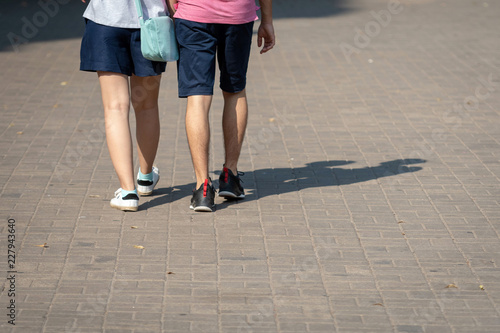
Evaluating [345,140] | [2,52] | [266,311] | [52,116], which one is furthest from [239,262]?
[2,52]

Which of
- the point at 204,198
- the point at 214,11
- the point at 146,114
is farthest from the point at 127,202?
the point at 214,11

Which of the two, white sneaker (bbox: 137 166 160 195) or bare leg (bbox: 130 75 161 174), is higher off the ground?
bare leg (bbox: 130 75 161 174)

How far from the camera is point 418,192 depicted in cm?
564

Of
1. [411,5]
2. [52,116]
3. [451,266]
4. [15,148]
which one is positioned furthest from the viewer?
[411,5]

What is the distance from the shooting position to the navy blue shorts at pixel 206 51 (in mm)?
4965

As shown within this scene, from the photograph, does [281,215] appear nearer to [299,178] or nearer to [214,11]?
[299,178]

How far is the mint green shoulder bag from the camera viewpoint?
15.8ft

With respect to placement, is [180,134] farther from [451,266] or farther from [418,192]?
[451,266]

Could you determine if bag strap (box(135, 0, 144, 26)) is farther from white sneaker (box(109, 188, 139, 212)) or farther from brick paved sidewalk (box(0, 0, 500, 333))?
brick paved sidewalk (box(0, 0, 500, 333))

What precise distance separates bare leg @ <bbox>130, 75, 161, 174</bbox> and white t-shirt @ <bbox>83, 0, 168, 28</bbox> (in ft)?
1.41

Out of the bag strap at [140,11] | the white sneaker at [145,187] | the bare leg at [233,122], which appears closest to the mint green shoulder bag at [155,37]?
the bag strap at [140,11]

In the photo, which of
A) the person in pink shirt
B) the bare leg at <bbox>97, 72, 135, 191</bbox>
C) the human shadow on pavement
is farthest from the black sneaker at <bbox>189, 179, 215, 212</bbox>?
the bare leg at <bbox>97, 72, 135, 191</bbox>

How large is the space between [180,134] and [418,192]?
2.50m

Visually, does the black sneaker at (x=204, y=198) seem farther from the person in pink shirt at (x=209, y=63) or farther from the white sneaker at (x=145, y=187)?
the white sneaker at (x=145, y=187)
